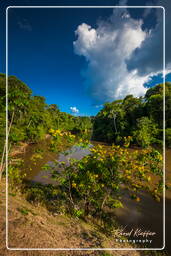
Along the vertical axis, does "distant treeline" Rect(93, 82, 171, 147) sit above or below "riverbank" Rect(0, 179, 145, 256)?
above

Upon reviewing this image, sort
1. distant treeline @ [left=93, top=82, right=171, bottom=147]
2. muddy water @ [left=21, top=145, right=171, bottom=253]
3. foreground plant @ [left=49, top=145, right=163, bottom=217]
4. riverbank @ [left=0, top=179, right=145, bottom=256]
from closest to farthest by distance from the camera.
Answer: riverbank @ [left=0, top=179, right=145, bottom=256] → foreground plant @ [left=49, top=145, right=163, bottom=217] → muddy water @ [left=21, top=145, right=171, bottom=253] → distant treeline @ [left=93, top=82, right=171, bottom=147]

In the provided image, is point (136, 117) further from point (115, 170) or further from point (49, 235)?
point (49, 235)

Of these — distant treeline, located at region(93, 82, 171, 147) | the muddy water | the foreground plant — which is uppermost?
distant treeline, located at region(93, 82, 171, 147)

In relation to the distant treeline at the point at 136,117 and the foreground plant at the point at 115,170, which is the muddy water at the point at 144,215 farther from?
the distant treeline at the point at 136,117

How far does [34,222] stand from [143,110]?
17808mm

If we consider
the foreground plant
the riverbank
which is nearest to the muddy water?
the foreground plant

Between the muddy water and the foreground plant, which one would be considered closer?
the foreground plant

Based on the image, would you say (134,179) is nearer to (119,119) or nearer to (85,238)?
(85,238)

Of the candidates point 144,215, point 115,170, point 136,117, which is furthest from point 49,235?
point 136,117

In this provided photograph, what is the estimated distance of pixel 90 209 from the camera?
363 centimetres

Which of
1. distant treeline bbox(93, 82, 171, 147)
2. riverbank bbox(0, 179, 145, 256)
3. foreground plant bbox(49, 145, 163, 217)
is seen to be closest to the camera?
riverbank bbox(0, 179, 145, 256)

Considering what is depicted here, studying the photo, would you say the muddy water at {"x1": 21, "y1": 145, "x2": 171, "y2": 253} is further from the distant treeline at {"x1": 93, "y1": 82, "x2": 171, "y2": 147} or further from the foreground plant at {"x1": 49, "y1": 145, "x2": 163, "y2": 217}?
the distant treeline at {"x1": 93, "y1": 82, "x2": 171, "y2": 147}

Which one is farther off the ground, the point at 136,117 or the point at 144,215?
the point at 136,117

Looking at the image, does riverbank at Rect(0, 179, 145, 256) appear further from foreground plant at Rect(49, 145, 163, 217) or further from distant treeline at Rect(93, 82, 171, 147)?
distant treeline at Rect(93, 82, 171, 147)
